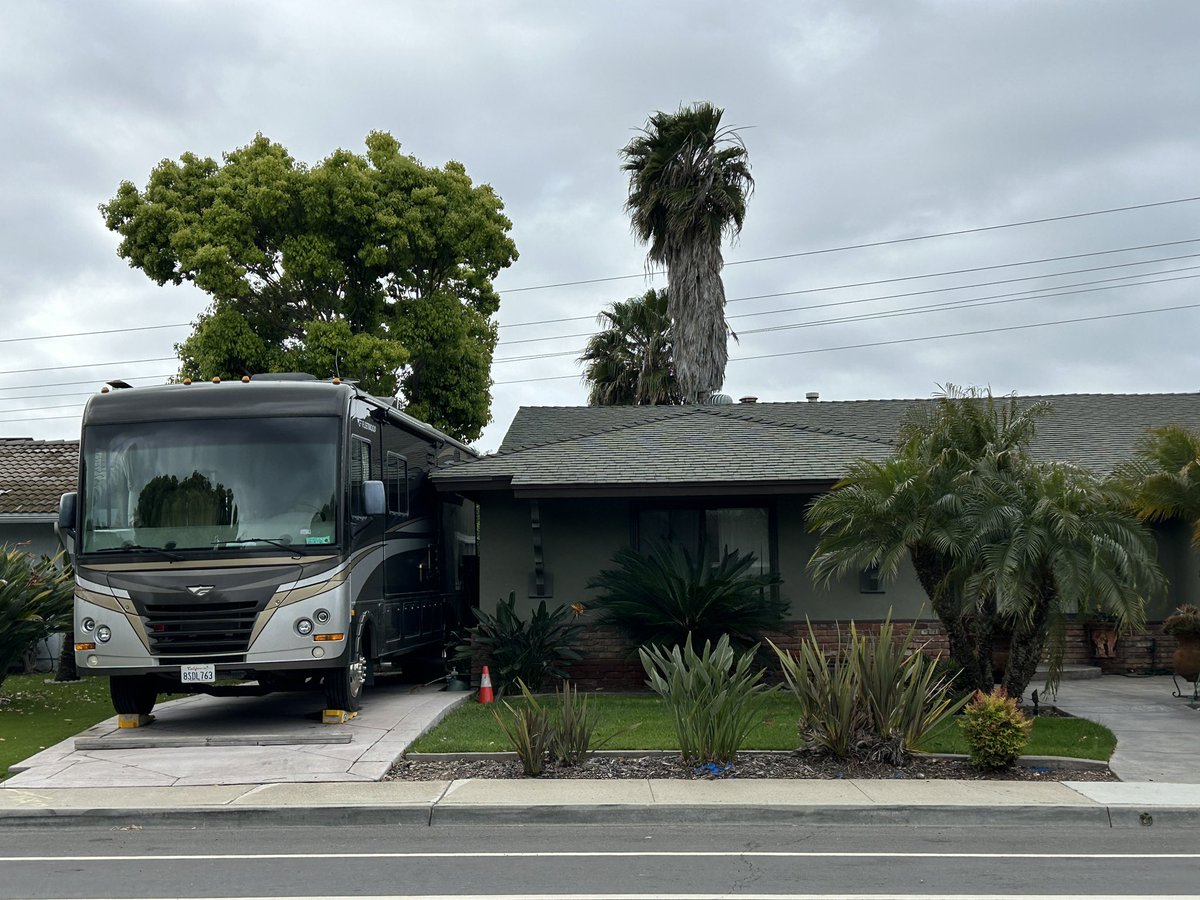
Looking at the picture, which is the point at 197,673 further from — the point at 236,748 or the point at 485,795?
the point at 485,795

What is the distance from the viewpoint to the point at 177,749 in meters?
12.1

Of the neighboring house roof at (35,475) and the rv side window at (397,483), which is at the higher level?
the neighboring house roof at (35,475)

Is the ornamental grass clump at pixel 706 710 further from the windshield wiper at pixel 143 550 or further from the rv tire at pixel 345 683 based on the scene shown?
the windshield wiper at pixel 143 550

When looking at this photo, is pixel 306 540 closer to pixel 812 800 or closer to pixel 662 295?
pixel 812 800

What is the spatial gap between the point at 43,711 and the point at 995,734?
11.6 metres

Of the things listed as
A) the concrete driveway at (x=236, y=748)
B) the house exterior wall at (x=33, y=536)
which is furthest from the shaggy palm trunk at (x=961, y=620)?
the house exterior wall at (x=33, y=536)

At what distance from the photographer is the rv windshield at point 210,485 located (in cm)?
1232

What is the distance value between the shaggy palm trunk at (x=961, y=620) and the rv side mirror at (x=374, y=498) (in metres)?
5.61

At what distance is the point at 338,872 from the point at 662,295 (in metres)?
26.1

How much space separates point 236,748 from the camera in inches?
472

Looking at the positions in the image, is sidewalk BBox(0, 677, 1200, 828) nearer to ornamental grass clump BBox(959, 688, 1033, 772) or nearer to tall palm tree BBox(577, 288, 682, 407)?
ornamental grass clump BBox(959, 688, 1033, 772)

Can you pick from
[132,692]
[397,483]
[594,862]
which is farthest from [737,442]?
[594,862]

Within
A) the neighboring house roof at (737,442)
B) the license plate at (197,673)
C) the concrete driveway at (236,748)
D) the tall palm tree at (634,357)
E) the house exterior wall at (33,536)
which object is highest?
the tall palm tree at (634,357)

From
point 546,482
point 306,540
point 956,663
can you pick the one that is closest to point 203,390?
point 306,540
